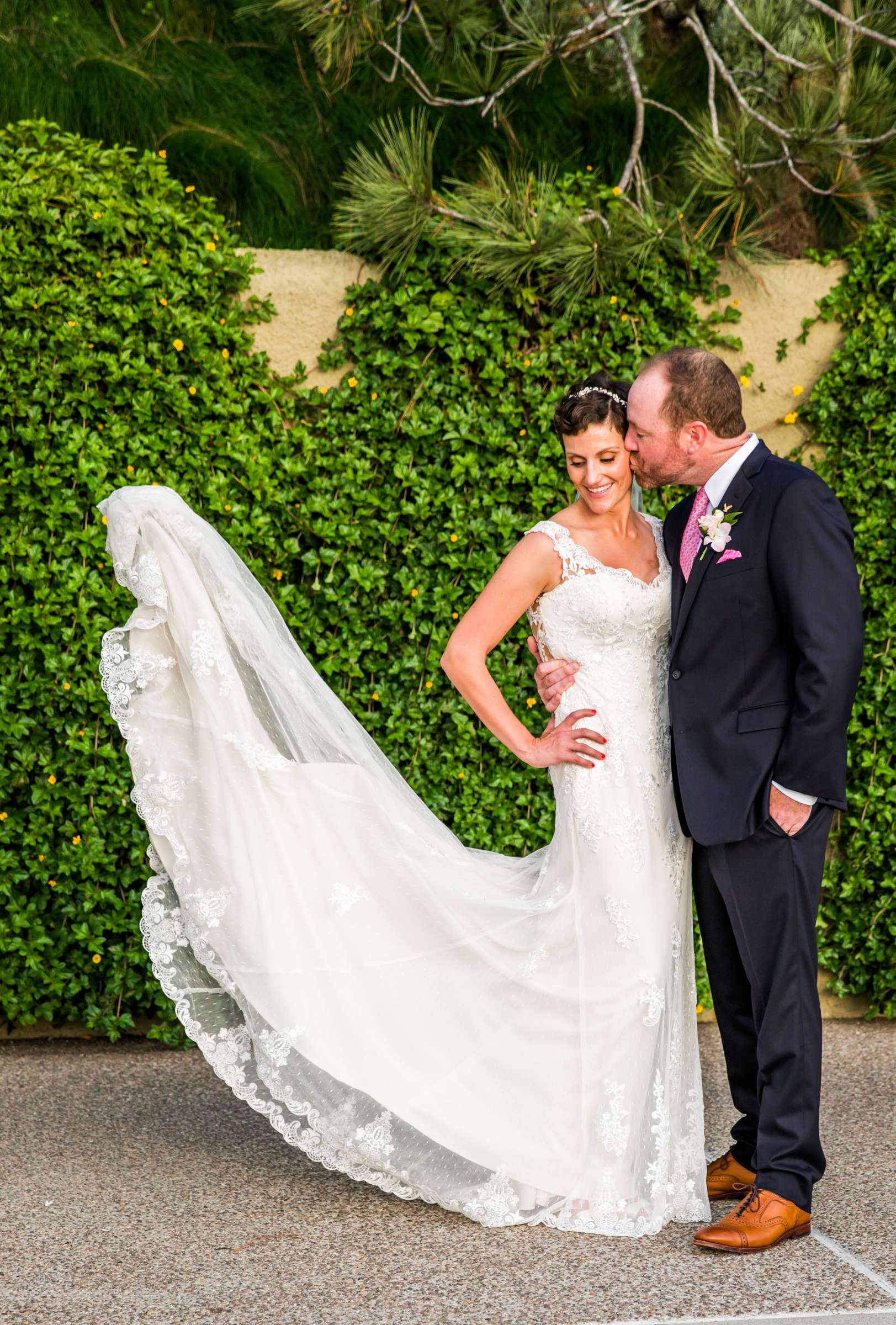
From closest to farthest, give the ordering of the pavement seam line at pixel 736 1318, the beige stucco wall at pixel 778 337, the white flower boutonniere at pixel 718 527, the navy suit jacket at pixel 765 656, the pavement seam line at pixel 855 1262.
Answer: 1. the pavement seam line at pixel 736 1318
2. the pavement seam line at pixel 855 1262
3. the navy suit jacket at pixel 765 656
4. the white flower boutonniere at pixel 718 527
5. the beige stucco wall at pixel 778 337

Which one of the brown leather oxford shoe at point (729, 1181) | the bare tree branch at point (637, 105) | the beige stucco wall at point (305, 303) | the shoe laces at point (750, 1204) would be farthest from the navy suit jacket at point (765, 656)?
the bare tree branch at point (637, 105)

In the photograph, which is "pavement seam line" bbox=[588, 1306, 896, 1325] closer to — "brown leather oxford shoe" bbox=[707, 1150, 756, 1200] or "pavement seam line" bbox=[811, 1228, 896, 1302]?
"pavement seam line" bbox=[811, 1228, 896, 1302]

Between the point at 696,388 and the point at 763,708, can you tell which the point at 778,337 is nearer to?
the point at 696,388

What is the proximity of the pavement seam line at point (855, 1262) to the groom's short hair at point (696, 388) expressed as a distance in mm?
1767

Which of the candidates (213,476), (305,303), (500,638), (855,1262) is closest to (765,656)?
(500,638)

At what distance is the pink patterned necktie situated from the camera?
2.77 m

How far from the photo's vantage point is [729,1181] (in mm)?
2893

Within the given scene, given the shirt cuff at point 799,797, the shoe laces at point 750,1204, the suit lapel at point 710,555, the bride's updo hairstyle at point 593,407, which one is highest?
the bride's updo hairstyle at point 593,407

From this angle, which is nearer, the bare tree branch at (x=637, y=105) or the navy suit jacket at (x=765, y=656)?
the navy suit jacket at (x=765, y=656)

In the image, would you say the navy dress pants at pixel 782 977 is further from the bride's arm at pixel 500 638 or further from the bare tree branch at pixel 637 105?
the bare tree branch at pixel 637 105

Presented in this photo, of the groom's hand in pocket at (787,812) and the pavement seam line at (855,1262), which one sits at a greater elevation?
the groom's hand in pocket at (787,812)

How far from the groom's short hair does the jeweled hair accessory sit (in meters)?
0.08

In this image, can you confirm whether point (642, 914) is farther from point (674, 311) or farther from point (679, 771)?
point (674, 311)

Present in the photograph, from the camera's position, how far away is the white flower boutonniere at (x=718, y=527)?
2.68 m
